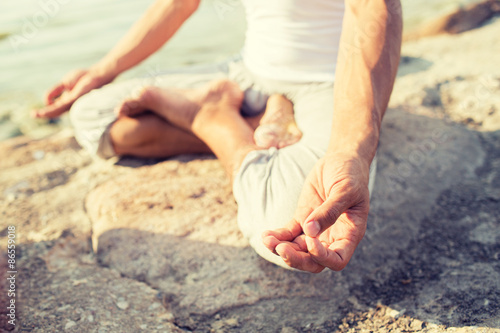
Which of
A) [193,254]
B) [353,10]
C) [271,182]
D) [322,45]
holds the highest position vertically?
[353,10]

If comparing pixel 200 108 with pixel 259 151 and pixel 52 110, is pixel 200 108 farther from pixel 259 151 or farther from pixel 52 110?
pixel 52 110

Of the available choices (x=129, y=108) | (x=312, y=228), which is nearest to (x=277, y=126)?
(x=129, y=108)

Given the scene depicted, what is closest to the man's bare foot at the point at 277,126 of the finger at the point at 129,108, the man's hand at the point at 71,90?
the finger at the point at 129,108

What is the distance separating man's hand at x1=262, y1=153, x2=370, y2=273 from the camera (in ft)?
3.34

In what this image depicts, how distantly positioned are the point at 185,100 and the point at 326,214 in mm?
1106

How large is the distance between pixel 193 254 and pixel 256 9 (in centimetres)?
113

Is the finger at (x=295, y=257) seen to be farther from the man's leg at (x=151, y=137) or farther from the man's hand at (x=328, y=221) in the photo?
the man's leg at (x=151, y=137)

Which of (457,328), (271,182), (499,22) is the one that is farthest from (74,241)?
(499,22)

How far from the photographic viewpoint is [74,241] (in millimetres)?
1772

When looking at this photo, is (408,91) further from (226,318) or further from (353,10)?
(226,318)

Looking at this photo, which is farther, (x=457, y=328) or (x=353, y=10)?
(x=353, y=10)

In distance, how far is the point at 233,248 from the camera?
1607 millimetres

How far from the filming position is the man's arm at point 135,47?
2.29m

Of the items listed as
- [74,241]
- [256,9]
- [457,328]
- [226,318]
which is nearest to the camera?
[457,328]
